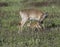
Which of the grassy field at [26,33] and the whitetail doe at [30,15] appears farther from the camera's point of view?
the whitetail doe at [30,15]

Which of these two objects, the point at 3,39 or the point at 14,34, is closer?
the point at 3,39

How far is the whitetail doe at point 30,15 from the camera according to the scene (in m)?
14.1

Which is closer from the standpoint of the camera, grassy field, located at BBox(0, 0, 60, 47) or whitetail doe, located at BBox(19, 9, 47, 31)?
grassy field, located at BBox(0, 0, 60, 47)

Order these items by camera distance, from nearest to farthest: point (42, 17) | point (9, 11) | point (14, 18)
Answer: point (42, 17), point (14, 18), point (9, 11)

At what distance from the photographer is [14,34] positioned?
12.2 meters

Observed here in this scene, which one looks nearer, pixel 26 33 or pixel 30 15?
pixel 26 33

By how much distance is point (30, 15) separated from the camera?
47.0ft

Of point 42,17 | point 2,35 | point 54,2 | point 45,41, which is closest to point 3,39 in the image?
point 2,35

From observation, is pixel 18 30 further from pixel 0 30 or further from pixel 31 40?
pixel 31 40

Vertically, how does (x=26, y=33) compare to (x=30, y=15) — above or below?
below

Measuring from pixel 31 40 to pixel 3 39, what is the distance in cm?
109

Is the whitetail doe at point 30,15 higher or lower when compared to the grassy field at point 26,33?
higher

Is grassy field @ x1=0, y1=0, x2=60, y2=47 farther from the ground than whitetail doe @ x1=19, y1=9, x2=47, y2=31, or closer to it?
closer to it

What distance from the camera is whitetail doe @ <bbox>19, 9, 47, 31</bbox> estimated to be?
14.1 metres
